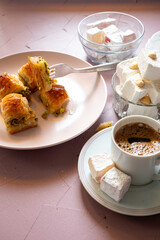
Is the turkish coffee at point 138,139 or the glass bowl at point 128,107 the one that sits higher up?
the turkish coffee at point 138,139

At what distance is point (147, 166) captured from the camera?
0.89 metres

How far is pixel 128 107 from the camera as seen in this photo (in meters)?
1.18

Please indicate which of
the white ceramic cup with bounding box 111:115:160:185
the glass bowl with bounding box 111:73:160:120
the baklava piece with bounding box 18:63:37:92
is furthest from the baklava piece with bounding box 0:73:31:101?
the white ceramic cup with bounding box 111:115:160:185

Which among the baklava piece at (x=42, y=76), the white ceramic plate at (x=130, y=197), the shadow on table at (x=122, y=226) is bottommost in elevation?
the shadow on table at (x=122, y=226)

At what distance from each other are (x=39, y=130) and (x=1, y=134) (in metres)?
0.15

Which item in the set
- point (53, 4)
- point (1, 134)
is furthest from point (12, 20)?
point (1, 134)

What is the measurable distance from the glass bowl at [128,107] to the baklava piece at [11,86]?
0.39 meters

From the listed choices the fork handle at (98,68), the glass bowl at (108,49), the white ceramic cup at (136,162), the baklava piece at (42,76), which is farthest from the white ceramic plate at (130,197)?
the glass bowl at (108,49)

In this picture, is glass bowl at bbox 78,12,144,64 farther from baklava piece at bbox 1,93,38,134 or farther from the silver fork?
baklava piece at bbox 1,93,38,134

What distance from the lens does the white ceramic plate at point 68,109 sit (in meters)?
1.13

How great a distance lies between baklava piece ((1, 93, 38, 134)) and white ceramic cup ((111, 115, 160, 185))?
39 centimetres

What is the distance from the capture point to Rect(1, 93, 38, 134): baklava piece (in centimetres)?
116

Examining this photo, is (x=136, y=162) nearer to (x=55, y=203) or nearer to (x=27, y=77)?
(x=55, y=203)

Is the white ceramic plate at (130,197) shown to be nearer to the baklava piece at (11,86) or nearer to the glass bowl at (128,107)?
the glass bowl at (128,107)
